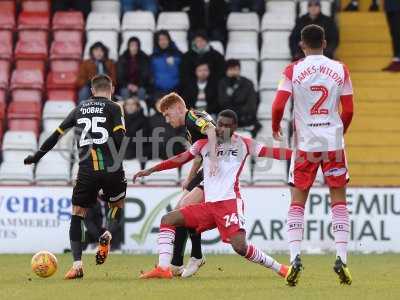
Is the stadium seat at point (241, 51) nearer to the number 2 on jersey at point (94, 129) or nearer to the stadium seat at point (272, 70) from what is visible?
the stadium seat at point (272, 70)

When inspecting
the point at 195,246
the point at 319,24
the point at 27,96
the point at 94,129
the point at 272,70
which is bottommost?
the point at 195,246

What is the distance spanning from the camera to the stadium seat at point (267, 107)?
20.0 m

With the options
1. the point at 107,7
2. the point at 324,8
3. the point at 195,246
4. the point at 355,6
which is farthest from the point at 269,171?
the point at 195,246

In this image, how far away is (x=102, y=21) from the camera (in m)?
21.8

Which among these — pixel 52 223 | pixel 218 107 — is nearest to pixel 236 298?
pixel 52 223

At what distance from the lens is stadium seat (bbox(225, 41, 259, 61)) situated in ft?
69.4

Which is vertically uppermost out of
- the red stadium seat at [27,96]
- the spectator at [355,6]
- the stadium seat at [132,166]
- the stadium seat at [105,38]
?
the spectator at [355,6]

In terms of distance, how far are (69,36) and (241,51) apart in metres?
3.00

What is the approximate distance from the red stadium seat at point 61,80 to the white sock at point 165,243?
9.23 meters

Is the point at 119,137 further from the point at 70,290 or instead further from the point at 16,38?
the point at 16,38

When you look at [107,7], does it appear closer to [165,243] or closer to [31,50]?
[31,50]

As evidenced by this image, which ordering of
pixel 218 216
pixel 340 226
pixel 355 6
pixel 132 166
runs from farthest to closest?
pixel 355 6
pixel 132 166
pixel 218 216
pixel 340 226

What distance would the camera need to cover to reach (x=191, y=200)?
12.5 m

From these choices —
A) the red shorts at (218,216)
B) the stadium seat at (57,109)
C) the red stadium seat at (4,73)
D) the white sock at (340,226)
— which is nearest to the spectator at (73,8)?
the red stadium seat at (4,73)
